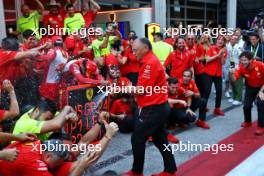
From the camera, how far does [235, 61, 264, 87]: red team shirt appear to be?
233 inches

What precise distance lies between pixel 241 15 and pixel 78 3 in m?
13.1

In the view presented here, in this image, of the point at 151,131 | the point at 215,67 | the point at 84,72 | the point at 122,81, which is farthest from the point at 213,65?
the point at 151,131

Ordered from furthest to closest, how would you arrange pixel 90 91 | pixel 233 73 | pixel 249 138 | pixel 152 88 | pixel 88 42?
1. pixel 88 42
2. pixel 233 73
3. pixel 249 138
4. pixel 90 91
5. pixel 152 88

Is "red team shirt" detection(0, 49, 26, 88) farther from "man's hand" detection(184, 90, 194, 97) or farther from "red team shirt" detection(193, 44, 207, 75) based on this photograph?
"red team shirt" detection(193, 44, 207, 75)

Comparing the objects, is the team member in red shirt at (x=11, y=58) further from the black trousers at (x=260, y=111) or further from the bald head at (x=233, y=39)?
the bald head at (x=233, y=39)

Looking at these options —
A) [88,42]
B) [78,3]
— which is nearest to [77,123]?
[88,42]

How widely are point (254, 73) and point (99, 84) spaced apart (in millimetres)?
2664

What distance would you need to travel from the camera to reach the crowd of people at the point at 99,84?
3055 mm

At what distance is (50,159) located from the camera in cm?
285

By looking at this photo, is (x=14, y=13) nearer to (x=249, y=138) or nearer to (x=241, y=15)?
(x=249, y=138)

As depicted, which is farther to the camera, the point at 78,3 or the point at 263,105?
the point at 78,3

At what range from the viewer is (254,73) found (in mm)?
5984

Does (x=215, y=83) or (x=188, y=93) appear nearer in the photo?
(x=188, y=93)

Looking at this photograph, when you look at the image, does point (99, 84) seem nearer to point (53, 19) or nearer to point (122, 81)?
point (122, 81)
